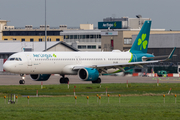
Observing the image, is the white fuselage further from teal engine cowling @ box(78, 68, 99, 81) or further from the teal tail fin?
the teal tail fin

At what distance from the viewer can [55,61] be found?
55156mm

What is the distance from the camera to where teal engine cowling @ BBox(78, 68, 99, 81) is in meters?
54.1

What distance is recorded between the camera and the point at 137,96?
39438 mm

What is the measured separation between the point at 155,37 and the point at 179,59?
31.5 ft

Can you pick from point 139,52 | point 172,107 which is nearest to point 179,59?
point 139,52

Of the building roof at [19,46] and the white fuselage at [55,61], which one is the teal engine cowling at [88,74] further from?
the building roof at [19,46]

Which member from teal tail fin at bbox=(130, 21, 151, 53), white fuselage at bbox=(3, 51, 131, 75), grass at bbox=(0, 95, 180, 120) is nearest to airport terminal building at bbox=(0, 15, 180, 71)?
teal tail fin at bbox=(130, 21, 151, 53)

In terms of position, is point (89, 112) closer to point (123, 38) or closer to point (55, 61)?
point (55, 61)

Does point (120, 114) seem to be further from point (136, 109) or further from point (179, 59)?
point (179, 59)

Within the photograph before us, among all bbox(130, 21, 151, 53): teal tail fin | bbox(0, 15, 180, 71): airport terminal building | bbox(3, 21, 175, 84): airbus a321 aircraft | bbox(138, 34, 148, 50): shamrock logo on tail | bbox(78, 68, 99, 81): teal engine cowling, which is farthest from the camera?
bbox(0, 15, 180, 71): airport terminal building

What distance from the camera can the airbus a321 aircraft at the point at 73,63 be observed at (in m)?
52.8

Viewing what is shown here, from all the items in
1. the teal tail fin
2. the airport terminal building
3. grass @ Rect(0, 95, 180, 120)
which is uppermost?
the airport terminal building

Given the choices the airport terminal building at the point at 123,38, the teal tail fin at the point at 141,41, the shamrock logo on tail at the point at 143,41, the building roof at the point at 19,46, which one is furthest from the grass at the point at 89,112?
the building roof at the point at 19,46

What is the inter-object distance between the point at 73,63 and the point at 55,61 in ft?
10.4
